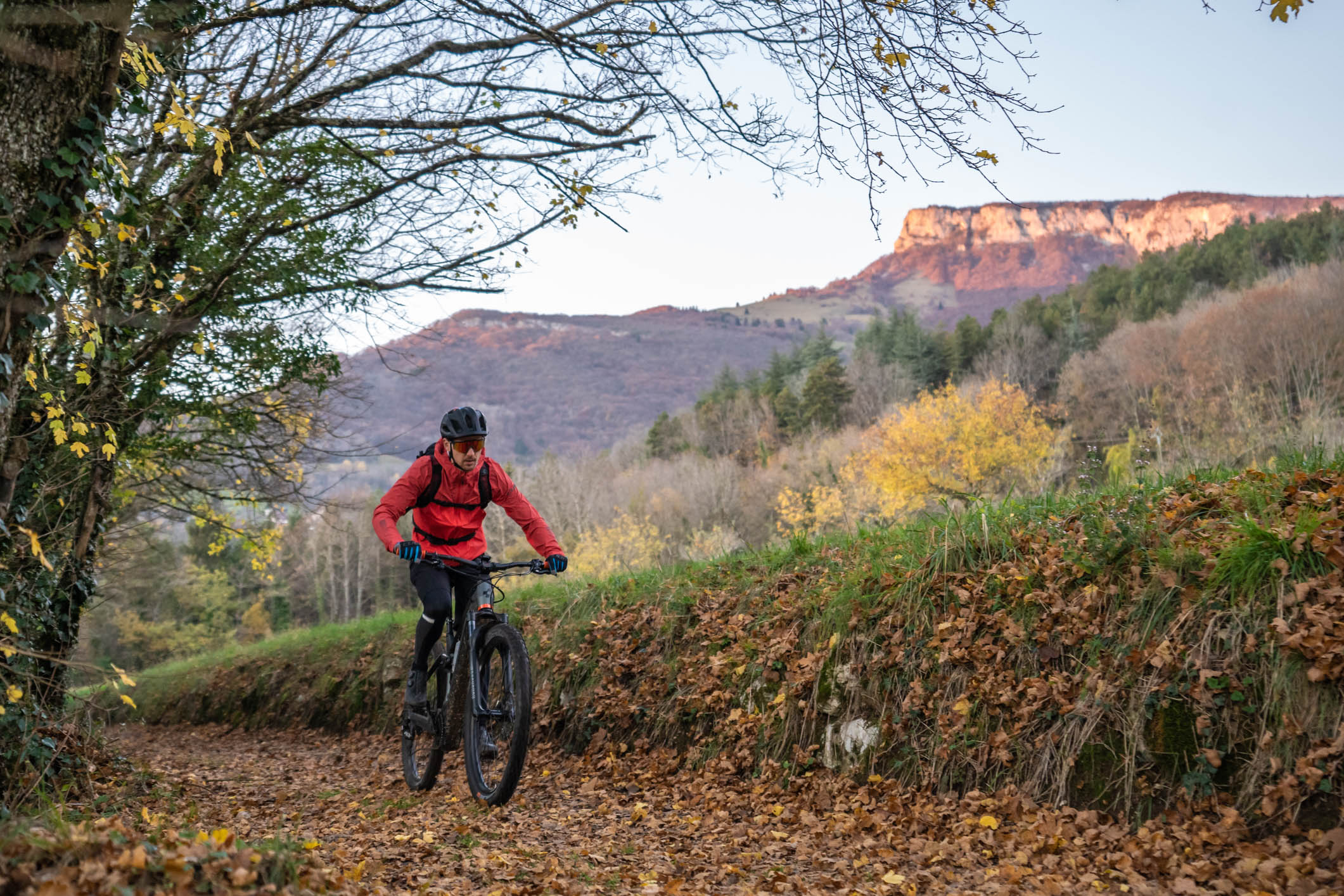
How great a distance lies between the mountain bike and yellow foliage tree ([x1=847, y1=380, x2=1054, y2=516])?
41814mm

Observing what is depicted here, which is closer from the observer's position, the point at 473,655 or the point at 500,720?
the point at 500,720

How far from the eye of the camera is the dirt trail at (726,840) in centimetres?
347

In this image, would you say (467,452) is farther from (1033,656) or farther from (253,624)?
(253,624)

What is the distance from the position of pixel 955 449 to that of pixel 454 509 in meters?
46.0

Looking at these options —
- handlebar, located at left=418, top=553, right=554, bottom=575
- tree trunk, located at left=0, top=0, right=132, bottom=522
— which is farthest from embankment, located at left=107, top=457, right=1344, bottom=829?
tree trunk, located at left=0, top=0, right=132, bottom=522

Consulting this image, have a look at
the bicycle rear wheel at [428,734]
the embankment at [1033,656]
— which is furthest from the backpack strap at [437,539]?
the embankment at [1033,656]

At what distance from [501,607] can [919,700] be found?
5.55m

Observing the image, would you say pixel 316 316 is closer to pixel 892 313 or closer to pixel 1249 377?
pixel 1249 377

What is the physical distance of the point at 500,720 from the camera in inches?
201

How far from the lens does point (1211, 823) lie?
11.8 ft

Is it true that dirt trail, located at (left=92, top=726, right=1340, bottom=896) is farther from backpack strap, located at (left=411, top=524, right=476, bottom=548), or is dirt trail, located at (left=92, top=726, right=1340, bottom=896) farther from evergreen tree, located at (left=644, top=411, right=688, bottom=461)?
evergreen tree, located at (left=644, top=411, right=688, bottom=461)

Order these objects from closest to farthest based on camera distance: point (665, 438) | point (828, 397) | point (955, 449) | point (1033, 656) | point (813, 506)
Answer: point (1033, 656), point (955, 449), point (813, 506), point (828, 397), point (665, 438)

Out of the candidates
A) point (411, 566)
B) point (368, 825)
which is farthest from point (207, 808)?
point (411, 566)

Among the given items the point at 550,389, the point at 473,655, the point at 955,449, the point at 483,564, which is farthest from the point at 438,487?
the point at 550,389
